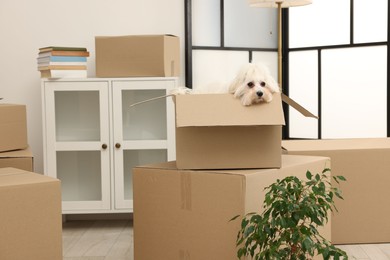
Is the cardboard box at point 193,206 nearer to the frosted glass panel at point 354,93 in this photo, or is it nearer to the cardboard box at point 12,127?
the cardboard box at point 12,127

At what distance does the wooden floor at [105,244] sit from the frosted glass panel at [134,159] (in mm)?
247

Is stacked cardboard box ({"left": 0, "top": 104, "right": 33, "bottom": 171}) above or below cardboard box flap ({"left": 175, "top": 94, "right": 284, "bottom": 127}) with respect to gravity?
below

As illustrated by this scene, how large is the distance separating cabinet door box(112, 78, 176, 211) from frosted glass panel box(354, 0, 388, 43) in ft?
3.95

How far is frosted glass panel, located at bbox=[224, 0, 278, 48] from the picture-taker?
3.96m

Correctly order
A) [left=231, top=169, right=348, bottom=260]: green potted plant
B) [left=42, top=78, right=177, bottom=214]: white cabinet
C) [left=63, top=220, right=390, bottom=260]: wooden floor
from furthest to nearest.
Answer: [left=42, top=78, right=177, bottom=214]: white cabinet, [left=63, top=220, right=390, bottom=260]: wooden floor, [left=231, top=169, right=348, bottom=260]: green potted plant

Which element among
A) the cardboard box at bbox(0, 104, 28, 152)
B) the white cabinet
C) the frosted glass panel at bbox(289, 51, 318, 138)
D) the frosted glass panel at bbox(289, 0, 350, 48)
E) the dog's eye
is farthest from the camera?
the frosted glass panel at bbox(289, 51, 318, 138)

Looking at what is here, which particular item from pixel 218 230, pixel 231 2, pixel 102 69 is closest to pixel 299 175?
pixel 218 230

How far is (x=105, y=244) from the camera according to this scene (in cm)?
333

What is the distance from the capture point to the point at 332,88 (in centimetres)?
393

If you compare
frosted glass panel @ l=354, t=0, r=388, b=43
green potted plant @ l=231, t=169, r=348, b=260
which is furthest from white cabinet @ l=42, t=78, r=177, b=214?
green potted plant @ l=231, t=169, r=348, b=260

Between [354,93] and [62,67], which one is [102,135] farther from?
[354,93]

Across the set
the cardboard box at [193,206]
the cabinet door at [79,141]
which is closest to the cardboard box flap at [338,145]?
the cardboard box at [193,206]

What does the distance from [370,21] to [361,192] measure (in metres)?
1.20

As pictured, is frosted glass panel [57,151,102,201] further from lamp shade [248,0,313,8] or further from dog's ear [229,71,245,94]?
dog's ear [229,71,245,94]
